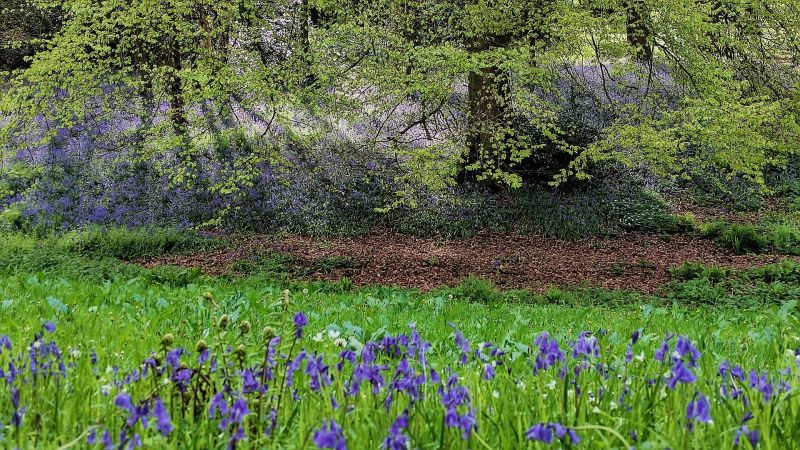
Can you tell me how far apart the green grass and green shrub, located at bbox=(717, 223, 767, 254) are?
6.76m

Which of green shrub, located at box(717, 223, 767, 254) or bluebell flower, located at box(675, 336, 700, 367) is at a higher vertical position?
bluebell flower, located at box(675, 336, 700, 367)

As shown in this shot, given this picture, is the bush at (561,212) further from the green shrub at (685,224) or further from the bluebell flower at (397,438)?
the bluebell flower at (397,438)

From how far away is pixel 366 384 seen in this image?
2.16m

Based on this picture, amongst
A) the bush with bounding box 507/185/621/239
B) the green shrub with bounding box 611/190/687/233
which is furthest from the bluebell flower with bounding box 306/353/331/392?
the green shrub with bounding box 611/190/687/233

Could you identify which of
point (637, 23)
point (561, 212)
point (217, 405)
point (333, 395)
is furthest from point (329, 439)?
point (561, 212)

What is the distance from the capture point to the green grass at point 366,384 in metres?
1.67

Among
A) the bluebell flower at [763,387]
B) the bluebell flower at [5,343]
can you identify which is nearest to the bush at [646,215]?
the bluebell flower at [763,387]

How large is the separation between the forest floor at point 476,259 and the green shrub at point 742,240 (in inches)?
10.0

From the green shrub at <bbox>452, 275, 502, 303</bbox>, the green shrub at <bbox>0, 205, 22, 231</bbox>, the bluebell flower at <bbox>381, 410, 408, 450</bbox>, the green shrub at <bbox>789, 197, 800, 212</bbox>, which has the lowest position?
the green shrub at <bbox>452, 275, 502, 303</bbox>

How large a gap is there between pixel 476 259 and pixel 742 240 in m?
6.07

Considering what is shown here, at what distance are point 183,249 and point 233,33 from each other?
4507 millimetres

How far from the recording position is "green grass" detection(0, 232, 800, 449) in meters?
1.67

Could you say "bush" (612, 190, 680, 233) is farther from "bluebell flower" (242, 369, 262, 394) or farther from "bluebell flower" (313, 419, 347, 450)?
"bluebell flower" (313, 419, 347, 450)

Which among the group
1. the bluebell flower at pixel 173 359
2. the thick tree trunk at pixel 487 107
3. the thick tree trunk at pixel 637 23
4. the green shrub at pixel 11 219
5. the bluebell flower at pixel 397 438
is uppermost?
the thick tree trunk at pixel 637 23
